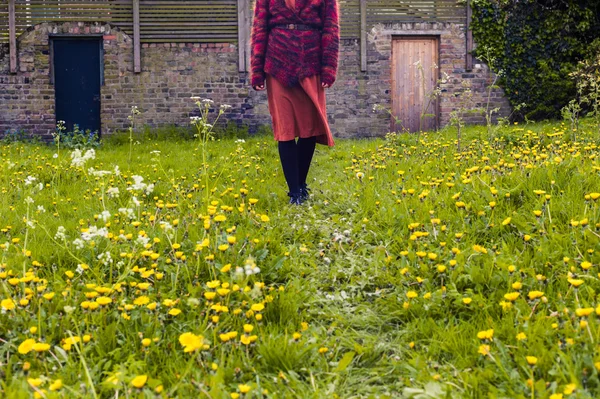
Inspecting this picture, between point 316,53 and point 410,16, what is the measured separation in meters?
9.11

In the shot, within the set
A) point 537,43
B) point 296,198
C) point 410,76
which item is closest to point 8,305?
point 296,198

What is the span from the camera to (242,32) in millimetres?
12086

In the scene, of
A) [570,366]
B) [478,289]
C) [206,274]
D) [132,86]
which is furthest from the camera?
[132,86]

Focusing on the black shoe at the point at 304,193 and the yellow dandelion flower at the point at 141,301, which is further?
the black shoe at the point at 304,193

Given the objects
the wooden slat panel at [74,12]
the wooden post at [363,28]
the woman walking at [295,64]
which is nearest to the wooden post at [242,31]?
the wooden slat panel at [74,12]

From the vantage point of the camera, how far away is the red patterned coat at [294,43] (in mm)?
4211

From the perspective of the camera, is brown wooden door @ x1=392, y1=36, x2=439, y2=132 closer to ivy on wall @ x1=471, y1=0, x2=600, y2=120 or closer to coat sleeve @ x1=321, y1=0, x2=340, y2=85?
ivy on wall @ x1=471, y1=0, x2=600, y2=120

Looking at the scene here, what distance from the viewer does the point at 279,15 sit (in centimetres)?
423

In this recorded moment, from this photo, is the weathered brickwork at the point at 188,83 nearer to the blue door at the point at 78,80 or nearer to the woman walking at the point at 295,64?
the blue door at the point at 78,80

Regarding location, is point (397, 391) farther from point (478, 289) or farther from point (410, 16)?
point (410, 16)

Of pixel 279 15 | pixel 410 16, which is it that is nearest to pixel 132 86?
pixel 410 16

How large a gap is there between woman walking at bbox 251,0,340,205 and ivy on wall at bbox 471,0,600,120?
9.24m

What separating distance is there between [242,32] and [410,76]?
3998 millimetres

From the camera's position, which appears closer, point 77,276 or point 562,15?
point 77,276
